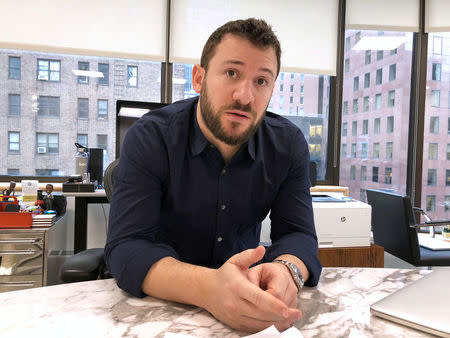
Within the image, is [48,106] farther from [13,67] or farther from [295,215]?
[295,215]

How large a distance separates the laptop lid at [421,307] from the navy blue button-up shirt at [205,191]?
26 cm

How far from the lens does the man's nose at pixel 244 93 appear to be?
98cm

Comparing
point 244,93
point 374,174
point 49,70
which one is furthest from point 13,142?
point 374,174

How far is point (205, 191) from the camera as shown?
1069 millimetres

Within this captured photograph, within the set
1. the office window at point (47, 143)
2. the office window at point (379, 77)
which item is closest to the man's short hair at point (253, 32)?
the office window at point (47, 143)

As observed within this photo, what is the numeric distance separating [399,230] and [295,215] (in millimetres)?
1705

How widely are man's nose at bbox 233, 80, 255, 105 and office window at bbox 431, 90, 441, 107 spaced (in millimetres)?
3300

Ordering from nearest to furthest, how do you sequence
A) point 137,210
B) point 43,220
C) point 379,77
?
1. point 137,210
2. point 43,220
3. point 379,77

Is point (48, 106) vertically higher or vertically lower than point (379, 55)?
lower

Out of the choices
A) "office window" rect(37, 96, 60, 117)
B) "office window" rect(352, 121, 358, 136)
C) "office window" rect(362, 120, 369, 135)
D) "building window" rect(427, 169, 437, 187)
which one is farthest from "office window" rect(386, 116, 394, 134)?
"office window" rect(37, 96, 60, 117)

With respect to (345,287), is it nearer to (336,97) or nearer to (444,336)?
(444,336)

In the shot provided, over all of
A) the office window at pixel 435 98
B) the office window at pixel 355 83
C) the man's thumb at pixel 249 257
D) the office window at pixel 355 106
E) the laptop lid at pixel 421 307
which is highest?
the office window at pixel 355 83

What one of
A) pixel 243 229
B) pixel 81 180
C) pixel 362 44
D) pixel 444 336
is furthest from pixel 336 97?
pixel 444 336

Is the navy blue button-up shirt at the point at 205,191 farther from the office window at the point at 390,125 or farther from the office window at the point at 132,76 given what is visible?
the office window at the point at 390,125
